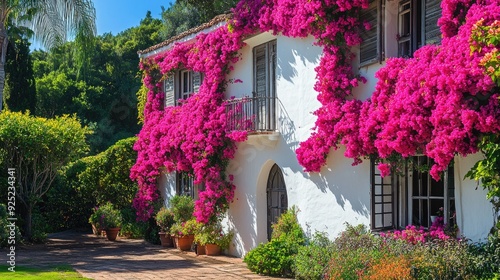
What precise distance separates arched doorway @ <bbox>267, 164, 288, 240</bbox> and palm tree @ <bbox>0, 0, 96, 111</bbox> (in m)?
6.32

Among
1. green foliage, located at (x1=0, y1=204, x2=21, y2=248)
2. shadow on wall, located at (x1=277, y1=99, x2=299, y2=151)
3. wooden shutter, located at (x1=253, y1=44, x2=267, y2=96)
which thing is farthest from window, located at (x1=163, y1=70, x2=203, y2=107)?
green foliage, located at (x1=0, y1=204, x2=21, y2=248)

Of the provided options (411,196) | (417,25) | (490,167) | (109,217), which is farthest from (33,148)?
(490,167)

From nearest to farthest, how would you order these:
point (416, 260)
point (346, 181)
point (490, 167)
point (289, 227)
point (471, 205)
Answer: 1. point (490, 167)
2. point (416, 260)
3. point (471, 205)
4. point (346, 181)
5. point (289, 227)

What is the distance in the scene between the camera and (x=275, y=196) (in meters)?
16.2

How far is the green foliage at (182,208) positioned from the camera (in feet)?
59.7

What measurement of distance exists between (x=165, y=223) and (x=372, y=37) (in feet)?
31.2

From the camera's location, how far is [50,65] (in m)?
42.9

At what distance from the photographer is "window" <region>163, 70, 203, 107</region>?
19.8 m

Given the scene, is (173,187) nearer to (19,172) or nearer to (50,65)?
(19,172)

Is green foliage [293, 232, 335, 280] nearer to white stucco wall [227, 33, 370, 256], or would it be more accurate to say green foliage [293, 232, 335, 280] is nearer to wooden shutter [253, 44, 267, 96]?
white stucco wall [227, 33, 370, 256]

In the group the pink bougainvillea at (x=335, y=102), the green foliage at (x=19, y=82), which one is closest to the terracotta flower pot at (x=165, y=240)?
the pink bougainvillea at (x=335, y=102)

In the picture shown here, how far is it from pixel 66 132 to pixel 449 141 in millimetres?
13605

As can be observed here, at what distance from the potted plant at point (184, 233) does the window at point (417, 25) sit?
8.44 m

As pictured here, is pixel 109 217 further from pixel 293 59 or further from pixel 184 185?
pixel 293 59
